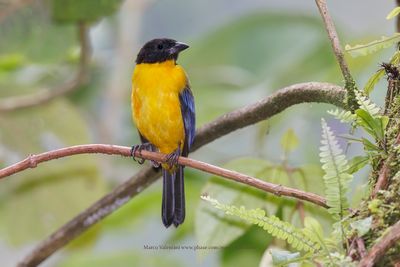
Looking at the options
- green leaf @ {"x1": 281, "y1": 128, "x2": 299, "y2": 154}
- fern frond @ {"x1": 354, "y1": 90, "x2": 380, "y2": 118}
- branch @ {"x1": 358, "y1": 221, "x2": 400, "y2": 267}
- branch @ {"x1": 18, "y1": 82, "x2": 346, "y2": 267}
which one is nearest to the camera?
branch @ {"x1": 358, "y1": 221, "x2": 400, "y2": 267}

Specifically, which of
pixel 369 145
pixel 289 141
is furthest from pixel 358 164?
pixel 289 141

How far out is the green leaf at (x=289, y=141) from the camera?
1.75 meters

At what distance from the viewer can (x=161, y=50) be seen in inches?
105

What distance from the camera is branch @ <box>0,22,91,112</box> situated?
8.64 feet

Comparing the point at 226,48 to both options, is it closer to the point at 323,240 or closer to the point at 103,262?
the point at 103,262

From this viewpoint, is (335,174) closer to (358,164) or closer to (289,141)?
(358,164)

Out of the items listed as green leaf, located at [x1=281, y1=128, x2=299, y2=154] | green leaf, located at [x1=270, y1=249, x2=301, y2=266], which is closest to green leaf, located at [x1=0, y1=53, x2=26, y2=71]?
green leaf, located at [x1=281, y1=128, x2=299, y2=154]

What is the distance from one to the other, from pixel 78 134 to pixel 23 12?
605 millimetres

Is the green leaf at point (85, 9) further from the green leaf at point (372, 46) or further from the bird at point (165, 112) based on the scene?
the green leaf at point (372, 46)

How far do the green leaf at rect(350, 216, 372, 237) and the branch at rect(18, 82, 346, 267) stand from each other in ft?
1.07

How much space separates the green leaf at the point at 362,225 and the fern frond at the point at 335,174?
3.6 inches

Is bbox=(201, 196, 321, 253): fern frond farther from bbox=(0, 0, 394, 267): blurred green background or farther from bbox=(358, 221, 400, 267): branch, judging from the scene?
bbox=(0, 0, 394, 267): blurred green background

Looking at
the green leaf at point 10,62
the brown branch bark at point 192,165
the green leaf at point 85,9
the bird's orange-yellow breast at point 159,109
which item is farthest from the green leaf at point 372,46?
the green leaf at point 10,62

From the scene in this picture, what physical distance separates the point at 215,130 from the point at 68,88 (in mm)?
1084
